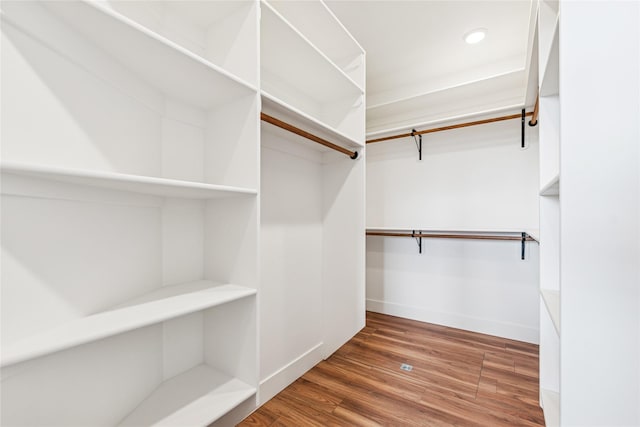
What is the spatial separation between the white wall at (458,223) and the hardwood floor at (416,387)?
1.07 feet

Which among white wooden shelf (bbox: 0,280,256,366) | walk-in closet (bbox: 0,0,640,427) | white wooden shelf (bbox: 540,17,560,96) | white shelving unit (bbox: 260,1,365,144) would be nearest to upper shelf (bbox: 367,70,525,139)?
walk-in closet (bbox: 0,0,640,427)

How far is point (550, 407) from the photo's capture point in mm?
1316

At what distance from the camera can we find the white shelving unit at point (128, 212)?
712 mm

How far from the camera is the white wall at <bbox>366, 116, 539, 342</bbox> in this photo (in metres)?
2.31

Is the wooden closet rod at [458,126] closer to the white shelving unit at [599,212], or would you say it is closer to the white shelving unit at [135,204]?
the white shelving unit at [135,204]

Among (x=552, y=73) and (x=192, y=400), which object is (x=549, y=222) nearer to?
(x=552, y=73)

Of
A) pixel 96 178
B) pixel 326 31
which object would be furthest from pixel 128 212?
pixel 326 31

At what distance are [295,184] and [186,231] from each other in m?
0.82

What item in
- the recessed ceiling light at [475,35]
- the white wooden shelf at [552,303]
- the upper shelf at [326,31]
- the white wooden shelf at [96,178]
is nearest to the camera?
the white wooden shelf at [96,178]

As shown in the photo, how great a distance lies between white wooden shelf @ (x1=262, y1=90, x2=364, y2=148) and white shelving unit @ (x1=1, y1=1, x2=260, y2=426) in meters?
0.13

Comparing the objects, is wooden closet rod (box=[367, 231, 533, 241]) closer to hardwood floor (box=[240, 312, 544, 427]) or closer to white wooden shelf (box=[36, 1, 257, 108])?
hardwood floor (box=[240, 312, 544, 427])

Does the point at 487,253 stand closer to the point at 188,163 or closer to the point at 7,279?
the point at 188,163

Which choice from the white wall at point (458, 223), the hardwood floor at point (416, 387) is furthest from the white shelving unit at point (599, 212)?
the white wall at point (458, 223)

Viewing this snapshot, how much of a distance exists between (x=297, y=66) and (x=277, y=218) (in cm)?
89
